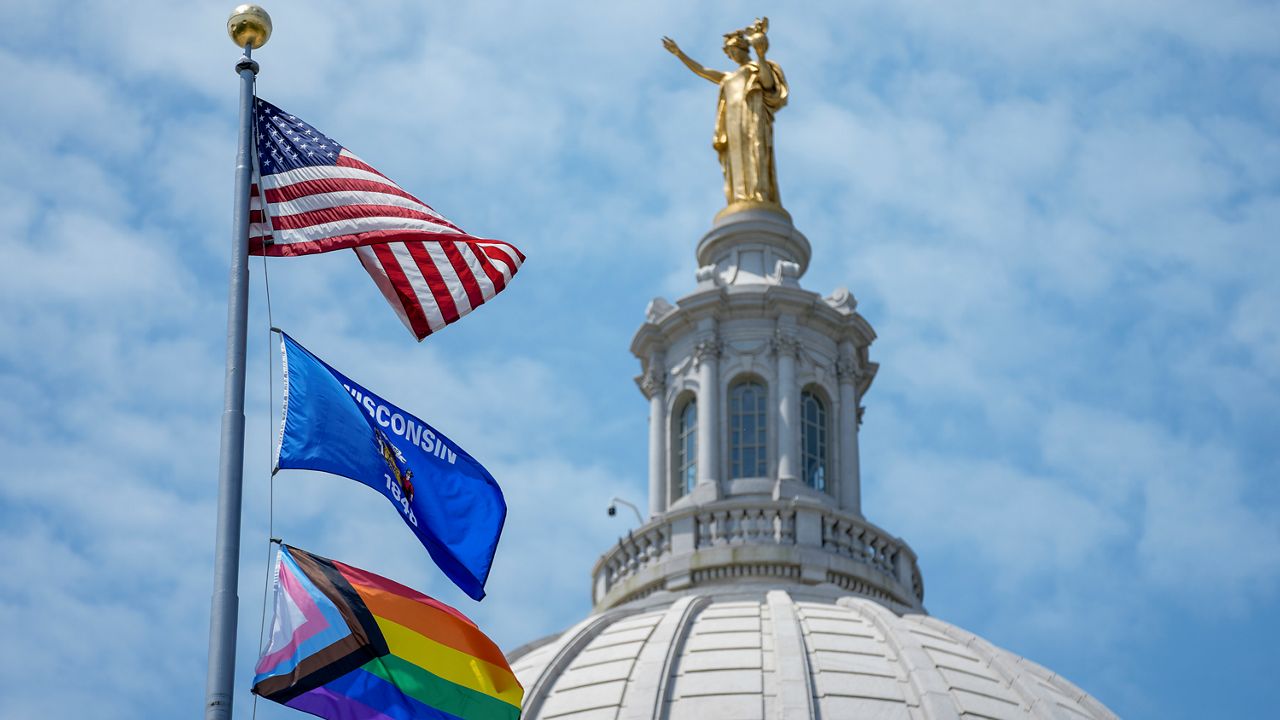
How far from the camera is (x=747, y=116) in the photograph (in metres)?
61.5

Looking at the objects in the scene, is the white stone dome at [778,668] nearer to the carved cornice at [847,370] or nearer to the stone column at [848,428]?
the stone column at [848,428]

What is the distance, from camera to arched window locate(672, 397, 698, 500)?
57.8 m

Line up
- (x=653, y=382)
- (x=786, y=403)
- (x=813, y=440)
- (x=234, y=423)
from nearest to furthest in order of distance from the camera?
(x=234, y=423) → (x=786, y=403) → (x=813, y=440) → (x=653, y=382)

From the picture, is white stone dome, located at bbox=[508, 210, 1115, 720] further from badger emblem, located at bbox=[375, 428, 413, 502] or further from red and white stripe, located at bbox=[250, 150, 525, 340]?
badger emblem, located at bbox=[375, 428, 413, 502]

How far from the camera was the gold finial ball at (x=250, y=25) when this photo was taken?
2581 cm

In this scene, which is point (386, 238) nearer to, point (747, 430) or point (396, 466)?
point (396, 466)

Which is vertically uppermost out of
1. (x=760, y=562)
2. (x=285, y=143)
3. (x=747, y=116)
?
(x=747, y=116)

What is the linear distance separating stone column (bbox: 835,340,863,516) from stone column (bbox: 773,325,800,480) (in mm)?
1403

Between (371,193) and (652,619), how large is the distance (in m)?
27.1

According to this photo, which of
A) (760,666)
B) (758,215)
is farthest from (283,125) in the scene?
(758,215)

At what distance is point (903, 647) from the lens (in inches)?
1982

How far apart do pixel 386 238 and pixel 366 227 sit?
0.24m

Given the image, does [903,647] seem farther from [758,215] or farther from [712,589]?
[758,215]

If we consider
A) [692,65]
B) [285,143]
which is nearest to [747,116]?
[692,65]
